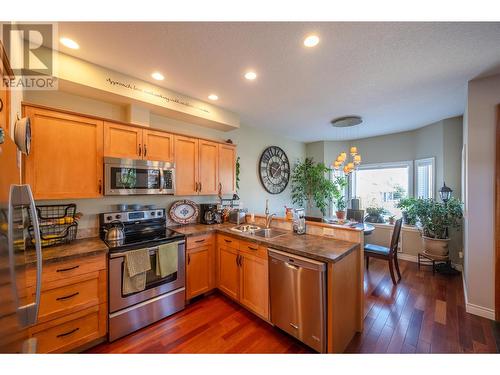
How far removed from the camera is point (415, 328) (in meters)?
1.99

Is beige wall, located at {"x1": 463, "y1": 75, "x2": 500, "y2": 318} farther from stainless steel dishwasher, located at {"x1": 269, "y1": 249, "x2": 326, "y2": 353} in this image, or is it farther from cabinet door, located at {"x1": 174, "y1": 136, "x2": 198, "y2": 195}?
cabinet door, located at {"x1": 174, "y1": 136, "x2": 198, "y2": 195}

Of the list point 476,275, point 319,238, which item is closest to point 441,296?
point 476,275

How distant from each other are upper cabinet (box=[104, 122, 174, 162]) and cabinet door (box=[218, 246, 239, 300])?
143 centimetres

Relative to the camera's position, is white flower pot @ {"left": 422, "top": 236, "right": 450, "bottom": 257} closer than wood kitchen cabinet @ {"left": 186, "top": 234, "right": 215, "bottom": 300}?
No

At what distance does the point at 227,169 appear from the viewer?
3.25 meters

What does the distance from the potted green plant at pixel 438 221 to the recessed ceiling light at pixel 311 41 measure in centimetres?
337

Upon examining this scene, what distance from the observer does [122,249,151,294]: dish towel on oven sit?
1876 millimetres

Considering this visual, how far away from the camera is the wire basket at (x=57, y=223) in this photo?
1.85 meters

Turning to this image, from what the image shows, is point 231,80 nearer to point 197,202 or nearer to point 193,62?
point 193,62

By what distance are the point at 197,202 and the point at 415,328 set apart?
3066mm

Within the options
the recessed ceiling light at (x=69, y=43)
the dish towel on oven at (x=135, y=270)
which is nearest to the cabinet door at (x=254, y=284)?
the dish towel on oven at (x=135, y=270)

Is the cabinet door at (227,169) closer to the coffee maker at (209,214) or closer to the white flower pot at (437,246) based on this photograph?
the coffee maker at (209,214)

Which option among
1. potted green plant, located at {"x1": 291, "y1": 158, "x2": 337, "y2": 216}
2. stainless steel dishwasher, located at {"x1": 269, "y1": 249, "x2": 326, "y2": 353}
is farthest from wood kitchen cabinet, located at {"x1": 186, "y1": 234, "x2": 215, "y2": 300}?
potted green plant, located at {"x1": 291, "y1": 158, "x2": 337, "y2": 216}

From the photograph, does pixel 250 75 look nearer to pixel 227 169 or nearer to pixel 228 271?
pixel 227 169
